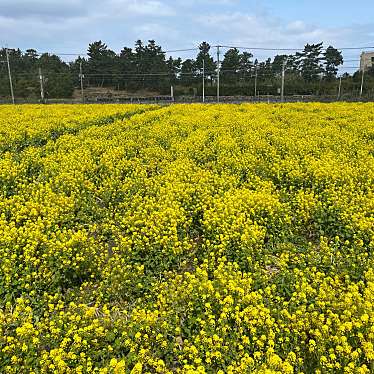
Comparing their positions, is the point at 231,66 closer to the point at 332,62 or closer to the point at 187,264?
the point at 332,62

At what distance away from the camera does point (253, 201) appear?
6.48 meters

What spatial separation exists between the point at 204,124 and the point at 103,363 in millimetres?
13171

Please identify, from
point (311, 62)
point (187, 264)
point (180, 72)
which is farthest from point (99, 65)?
point (187, 264)

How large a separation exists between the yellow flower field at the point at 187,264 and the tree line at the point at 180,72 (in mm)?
57869

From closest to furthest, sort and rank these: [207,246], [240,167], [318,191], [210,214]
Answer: [207,246] < [210,214] < [318,191] < [240,167]

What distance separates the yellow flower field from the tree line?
5787 centimetres

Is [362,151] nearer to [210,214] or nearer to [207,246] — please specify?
[210,214]

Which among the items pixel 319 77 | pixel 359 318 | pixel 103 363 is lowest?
pixel 103 363

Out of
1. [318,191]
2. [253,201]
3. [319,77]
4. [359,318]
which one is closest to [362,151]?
[318,191]

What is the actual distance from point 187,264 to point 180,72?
69.4 metres

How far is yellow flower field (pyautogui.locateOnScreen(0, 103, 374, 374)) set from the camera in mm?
3529

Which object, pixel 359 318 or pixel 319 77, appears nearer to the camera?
pixel 359 318

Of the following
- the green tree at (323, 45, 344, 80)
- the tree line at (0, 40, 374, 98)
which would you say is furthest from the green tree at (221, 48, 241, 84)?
the green tree at (323, 45, 344, 80)

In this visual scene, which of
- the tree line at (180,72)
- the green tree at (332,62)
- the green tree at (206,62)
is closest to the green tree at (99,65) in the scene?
the tree line at (180,72)
